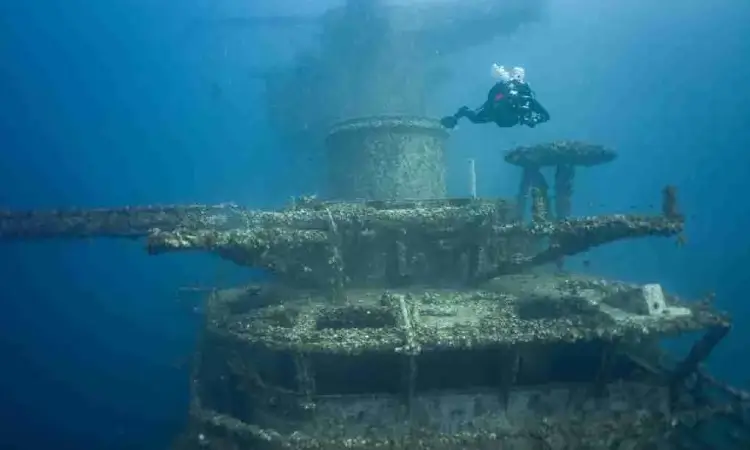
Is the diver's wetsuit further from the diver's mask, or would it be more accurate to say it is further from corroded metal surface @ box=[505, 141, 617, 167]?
corroded metal surface @ box=[505, 141, 617, 167]

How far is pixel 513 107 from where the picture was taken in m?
9.34

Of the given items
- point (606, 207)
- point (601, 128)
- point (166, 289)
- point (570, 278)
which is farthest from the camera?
point (601, 128)

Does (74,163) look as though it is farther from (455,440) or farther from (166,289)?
→ (455,440)

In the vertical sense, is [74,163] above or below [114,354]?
above

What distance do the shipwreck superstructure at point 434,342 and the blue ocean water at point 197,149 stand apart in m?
9.48

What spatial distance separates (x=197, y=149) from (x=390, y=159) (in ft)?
209

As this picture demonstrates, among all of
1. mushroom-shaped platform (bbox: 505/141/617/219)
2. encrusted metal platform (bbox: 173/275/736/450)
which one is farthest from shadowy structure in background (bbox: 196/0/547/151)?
encrusted metal platform (bbox: 173/275/736/450)

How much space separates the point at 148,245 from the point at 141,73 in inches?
2954

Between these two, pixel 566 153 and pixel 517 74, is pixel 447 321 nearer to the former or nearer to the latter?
pixel 517 74

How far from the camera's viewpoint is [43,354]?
30.4 m

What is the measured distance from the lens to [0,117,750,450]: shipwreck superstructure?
23.4ft

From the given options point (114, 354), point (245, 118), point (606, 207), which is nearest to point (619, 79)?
point (606, 207)

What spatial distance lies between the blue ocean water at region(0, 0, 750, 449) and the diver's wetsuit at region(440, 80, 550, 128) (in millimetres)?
8789

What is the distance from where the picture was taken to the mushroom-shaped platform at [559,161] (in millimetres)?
11906
